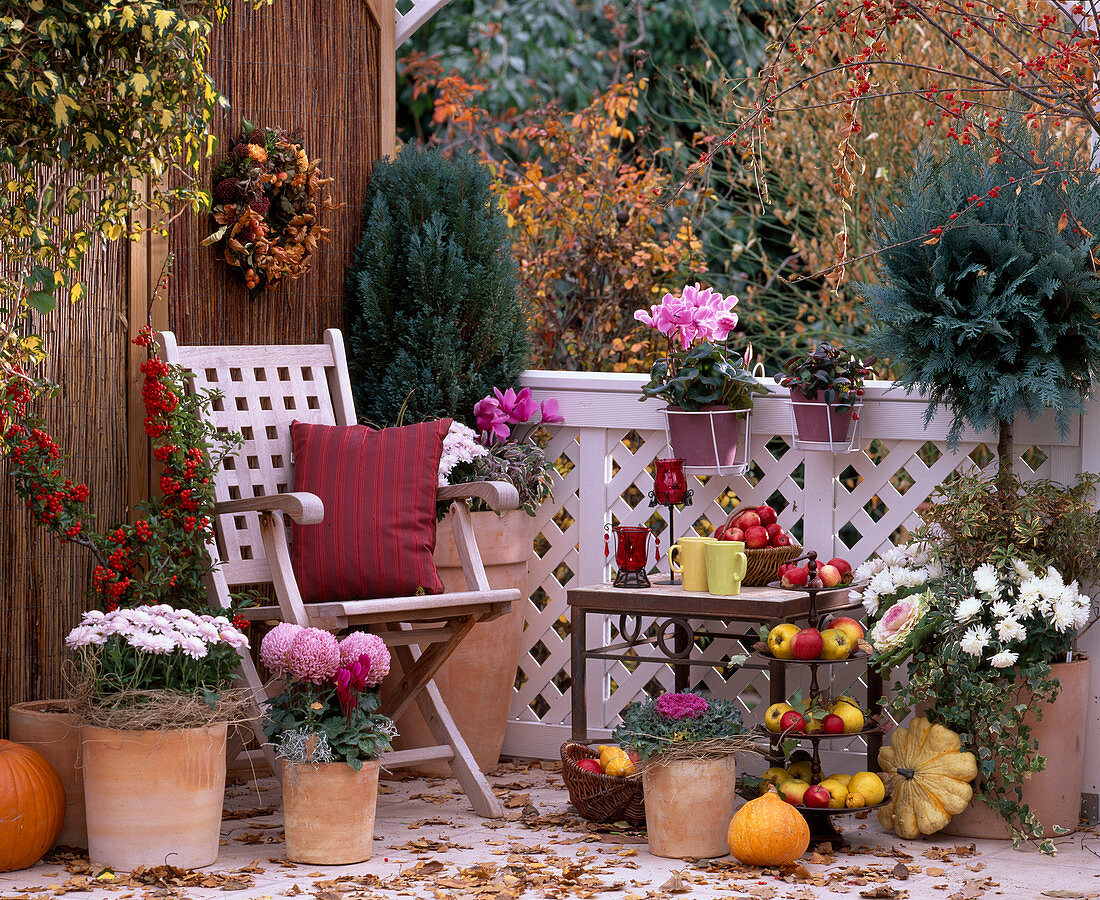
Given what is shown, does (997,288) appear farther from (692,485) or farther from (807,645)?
(692,485)

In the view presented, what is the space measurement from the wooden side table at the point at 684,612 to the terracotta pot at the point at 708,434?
14.2 inches

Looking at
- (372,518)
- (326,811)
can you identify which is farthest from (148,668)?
(372,518)

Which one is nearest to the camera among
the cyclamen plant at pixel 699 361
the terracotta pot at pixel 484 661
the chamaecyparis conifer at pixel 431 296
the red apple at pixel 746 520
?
the red apple at pixel 746 520

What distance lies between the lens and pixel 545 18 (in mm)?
8367

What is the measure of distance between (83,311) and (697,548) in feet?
5.33

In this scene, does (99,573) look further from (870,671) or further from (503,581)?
(870,671)

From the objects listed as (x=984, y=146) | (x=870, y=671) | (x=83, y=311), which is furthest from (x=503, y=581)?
(x=984, y=146)

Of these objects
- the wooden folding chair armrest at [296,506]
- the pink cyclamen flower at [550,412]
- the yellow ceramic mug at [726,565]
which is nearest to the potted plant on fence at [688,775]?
the yellow ceramic mug at [726,565]

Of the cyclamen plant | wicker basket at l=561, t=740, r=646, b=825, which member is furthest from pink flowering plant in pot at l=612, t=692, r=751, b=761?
the cyclamen plant

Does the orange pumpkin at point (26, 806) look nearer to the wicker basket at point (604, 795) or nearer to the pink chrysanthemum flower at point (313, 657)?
the pink chrysanthemum flower at point (313, 657)

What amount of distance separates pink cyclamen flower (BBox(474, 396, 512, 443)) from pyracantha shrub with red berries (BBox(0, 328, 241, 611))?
0.84 meters

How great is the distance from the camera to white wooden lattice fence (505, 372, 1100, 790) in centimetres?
385

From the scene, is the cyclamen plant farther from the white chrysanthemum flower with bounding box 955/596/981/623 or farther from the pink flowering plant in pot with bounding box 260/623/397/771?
the pink flowering plant in pot with bounding box 260/623/397/771

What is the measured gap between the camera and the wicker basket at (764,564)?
146 inches
